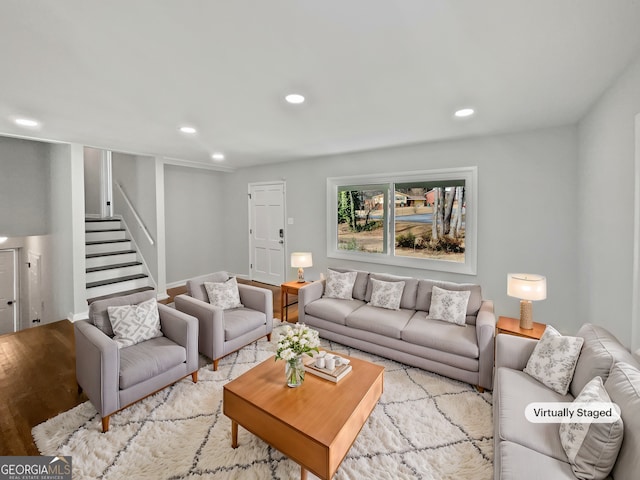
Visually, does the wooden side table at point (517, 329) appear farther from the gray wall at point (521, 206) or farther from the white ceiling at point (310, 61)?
the white ceiling at point (310, 61)

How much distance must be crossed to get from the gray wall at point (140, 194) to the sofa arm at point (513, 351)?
498 centimetres

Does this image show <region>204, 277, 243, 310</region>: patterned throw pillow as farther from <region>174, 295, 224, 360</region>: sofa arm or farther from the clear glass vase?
the clear glass vase

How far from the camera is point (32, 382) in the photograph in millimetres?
2633

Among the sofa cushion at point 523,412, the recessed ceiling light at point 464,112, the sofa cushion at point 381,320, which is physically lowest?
the sofa cushion at point 523,412

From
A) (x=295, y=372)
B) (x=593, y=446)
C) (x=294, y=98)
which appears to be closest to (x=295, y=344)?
(x=295, y=372)

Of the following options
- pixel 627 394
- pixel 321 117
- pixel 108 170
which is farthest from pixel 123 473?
pixel 108 170

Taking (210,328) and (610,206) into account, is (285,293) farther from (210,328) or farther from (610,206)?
(610,206)

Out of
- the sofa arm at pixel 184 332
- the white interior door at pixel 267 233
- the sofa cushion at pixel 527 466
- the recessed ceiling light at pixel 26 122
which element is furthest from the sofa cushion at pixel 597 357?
the recessed ceiling light at pixel 26 122

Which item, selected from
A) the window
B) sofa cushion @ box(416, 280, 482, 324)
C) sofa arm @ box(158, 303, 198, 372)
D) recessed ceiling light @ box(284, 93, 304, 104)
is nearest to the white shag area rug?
sofa arm @ box(158, 303, 198, 372)

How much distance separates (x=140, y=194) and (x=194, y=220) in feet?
3.98

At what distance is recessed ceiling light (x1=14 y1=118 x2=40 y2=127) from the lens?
2.91 meters

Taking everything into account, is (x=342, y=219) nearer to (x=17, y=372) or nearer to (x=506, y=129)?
(x=506, y=129)

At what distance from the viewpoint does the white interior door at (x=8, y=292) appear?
5.47 meters

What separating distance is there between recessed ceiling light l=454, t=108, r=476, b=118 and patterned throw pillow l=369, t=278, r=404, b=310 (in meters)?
1.88
